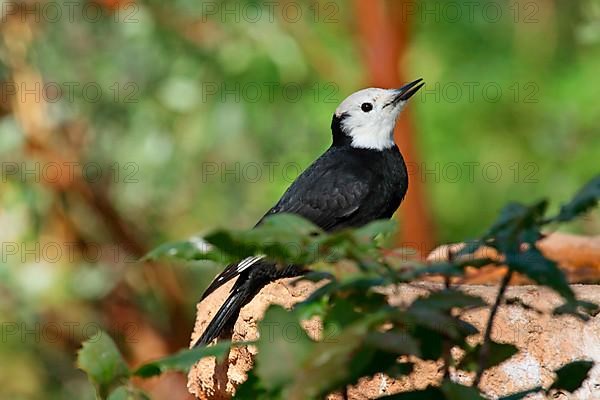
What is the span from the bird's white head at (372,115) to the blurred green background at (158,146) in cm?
207

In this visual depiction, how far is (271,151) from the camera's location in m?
8.80

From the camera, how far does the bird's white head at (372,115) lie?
5.41m

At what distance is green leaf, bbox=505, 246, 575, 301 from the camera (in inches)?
51.2

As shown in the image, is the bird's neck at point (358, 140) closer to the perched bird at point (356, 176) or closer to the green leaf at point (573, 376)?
the perched bird at point (356, 176)

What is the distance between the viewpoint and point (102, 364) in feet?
4.46

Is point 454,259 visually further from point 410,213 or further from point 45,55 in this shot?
point 45,55

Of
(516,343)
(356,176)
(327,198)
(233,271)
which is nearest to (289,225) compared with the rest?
(516,343)

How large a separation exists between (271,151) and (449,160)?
1933 millimetres

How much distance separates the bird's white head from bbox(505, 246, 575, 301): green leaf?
4030mm

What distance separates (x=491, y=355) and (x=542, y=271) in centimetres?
30

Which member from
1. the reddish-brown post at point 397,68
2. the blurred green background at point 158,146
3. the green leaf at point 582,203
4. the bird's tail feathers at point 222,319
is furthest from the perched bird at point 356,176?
the green leaf at point 582,203

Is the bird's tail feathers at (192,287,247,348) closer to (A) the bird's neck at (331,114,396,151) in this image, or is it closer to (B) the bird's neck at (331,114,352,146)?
(A) the bird's neck at (331,114,396,151)

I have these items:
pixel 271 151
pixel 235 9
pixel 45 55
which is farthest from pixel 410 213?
pixel 45 55

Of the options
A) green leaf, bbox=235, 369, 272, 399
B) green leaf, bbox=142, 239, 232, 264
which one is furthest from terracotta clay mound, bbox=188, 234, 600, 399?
green leaf, bbox=142, 239, 232, 264
